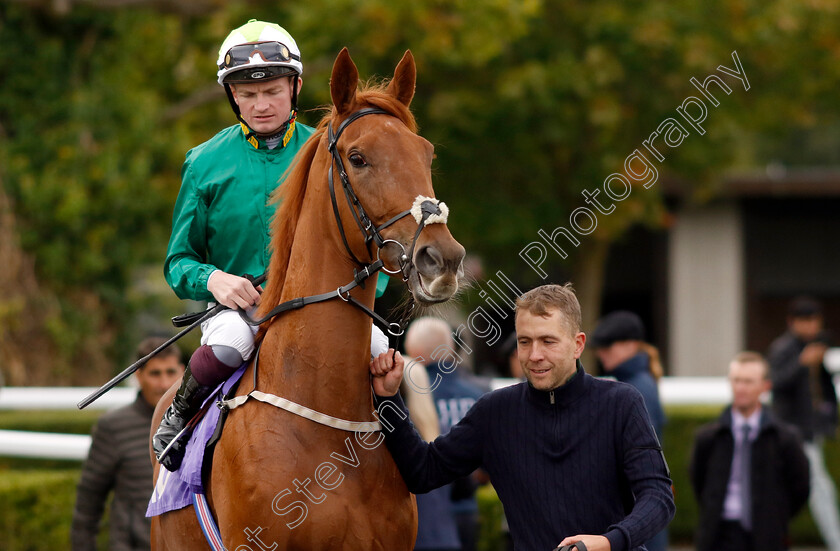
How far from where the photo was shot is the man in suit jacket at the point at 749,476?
22.2ft

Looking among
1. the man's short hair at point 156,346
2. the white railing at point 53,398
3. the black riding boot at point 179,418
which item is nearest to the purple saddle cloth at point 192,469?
the black riding boot at point 179,418

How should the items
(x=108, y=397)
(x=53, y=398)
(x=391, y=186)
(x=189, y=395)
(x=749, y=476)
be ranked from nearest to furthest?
(x=391, y=186) → (x=189, y=395) → (x=749, y=476) → (x=108, y=397) → (x=53, y=398)

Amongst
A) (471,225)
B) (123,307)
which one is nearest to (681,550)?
(471,225)

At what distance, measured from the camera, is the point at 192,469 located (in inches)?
152

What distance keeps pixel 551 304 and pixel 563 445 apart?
1.57 feet

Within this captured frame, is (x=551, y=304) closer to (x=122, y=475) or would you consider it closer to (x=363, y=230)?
(x=363, y=230)

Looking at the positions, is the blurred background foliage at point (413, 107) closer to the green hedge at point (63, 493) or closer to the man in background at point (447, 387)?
the green hedge at point (63, 493)

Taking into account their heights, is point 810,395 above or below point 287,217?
below

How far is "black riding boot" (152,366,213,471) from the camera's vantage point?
3930mm

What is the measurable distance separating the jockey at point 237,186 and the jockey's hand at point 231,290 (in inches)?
1.4

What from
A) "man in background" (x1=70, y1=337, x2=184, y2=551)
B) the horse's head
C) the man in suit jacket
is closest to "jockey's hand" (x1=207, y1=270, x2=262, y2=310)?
the horse's head

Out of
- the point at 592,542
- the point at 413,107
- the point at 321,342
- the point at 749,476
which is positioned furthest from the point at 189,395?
the point at 413,107

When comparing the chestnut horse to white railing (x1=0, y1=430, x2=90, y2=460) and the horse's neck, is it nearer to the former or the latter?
the horse's neck

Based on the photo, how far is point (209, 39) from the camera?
14844mm
